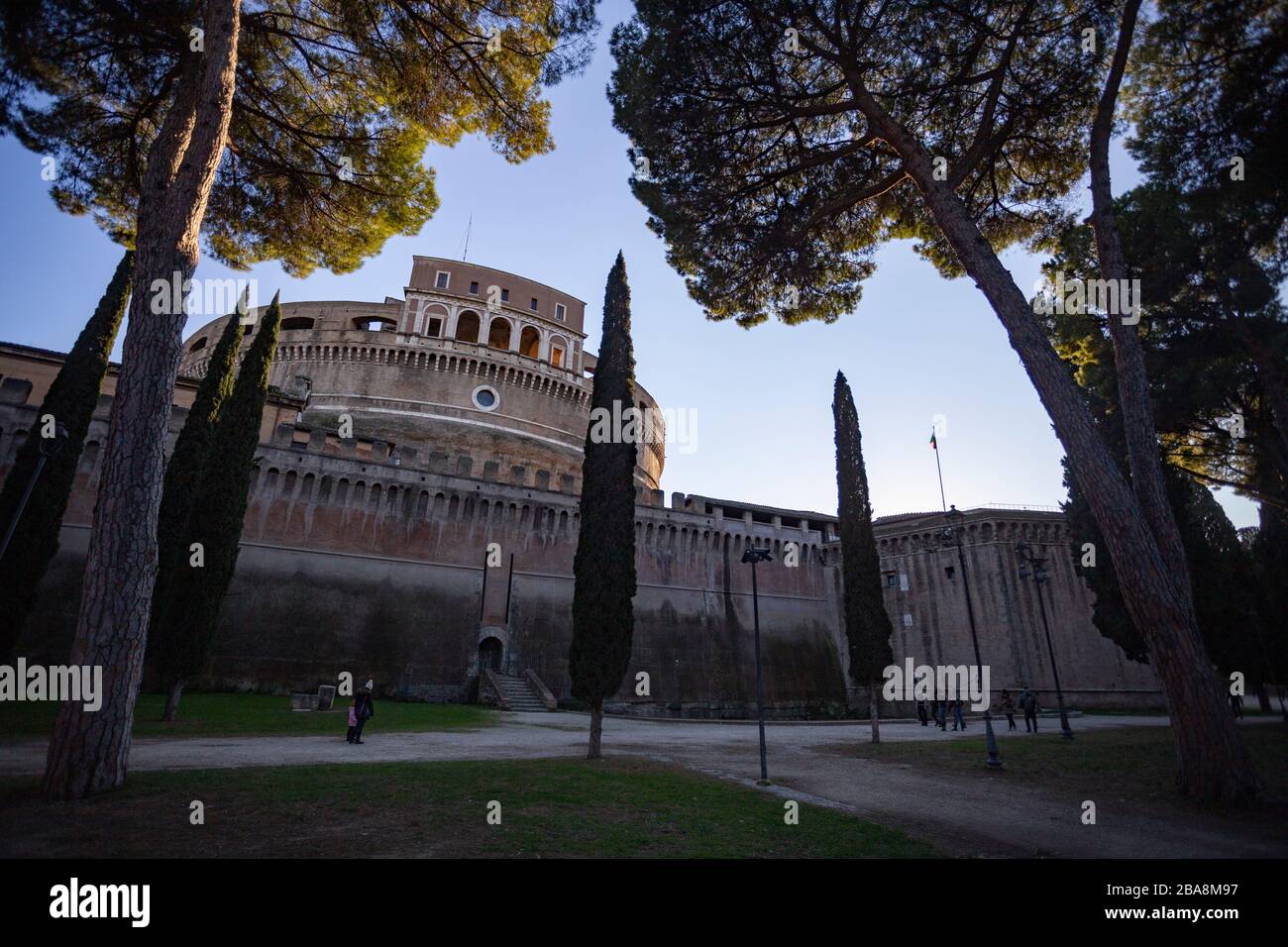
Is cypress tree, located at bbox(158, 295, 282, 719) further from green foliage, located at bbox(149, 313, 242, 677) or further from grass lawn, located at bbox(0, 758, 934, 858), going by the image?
grass lawn, located at bbox(0, 758, 934, 858)

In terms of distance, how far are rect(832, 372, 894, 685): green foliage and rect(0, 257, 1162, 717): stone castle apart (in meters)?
10.8

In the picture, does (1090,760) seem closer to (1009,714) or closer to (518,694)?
(1009,714)

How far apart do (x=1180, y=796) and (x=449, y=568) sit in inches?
970

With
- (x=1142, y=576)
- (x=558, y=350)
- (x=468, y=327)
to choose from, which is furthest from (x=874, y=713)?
(x=468, y=327)

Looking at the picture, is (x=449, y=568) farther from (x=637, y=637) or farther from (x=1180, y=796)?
(x=1180, y=796)

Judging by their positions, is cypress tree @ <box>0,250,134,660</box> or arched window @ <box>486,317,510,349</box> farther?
arched window @ <box>486,317,510,349</box>

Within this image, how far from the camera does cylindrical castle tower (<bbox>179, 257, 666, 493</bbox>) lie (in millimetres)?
37281

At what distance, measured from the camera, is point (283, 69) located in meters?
11.7

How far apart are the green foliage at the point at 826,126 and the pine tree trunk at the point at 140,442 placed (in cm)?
818

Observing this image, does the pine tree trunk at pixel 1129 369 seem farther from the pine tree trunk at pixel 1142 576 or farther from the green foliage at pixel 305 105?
the green foliage at pixel 305 105

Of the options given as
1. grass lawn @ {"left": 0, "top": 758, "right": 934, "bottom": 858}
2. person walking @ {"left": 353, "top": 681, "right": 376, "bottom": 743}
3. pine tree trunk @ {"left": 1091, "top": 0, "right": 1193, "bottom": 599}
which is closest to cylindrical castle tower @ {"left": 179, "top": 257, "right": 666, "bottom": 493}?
person walking @ {"left": 353, "top": 681, "right": 376, "bottom": 743}

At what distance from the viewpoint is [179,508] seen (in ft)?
54.5

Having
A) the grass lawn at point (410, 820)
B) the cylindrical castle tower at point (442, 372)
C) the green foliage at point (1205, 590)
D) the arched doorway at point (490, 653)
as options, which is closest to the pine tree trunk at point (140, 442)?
the grass lawn at point (410, 820)
